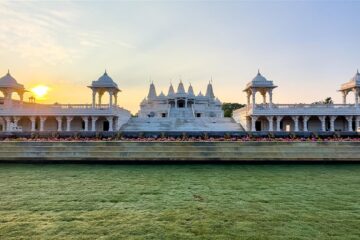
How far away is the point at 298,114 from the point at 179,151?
25.7m

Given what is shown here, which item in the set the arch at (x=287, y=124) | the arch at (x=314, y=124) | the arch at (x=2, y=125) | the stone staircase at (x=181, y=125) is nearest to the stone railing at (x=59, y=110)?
the arch at (x=2, y=125)

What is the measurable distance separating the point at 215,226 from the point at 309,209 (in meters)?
1.74

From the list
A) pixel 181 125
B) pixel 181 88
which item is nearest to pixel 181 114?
pixel 181 125

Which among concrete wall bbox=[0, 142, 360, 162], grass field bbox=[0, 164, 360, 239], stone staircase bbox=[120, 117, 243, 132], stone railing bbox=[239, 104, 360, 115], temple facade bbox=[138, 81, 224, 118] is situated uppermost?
temple facade bbox=[138, 81, 224, 118]

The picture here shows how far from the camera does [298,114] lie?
3197cm

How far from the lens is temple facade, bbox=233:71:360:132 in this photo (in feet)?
105

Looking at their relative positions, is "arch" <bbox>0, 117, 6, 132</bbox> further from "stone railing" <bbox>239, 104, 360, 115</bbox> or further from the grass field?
the grass field

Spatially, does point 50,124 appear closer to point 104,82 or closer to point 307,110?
point 104,82

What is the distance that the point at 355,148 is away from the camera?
1011 centimetres

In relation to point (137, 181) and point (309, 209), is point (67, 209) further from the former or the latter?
point (309, 209)

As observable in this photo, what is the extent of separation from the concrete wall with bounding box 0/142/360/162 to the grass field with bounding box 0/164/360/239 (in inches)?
69.2

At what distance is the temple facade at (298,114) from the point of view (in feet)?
105

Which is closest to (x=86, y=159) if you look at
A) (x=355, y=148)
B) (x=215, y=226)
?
(x=215, y=226)

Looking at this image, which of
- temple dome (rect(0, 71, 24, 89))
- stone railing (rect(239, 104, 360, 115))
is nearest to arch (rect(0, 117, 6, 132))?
temple dome (rect(0, 71, 24, 89))
